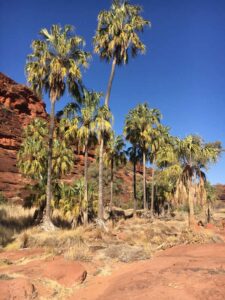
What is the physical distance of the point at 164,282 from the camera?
28.2 feet

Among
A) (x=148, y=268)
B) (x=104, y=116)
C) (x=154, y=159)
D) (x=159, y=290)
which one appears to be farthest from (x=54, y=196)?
(x=159, y=290)

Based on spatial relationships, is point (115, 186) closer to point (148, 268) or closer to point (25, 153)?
point (25, 153)

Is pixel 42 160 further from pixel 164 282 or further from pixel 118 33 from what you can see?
pixel 164 282

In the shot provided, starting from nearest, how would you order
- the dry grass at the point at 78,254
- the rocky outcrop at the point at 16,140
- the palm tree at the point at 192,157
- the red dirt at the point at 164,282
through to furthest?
the red dirt at the point at 164,282
the dry grass at the point at 78,254
the palm tree at the point at 192,157
the rocky outcrop at the point at 16,140

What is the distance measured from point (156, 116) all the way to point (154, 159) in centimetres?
498

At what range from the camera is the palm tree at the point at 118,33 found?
2508 centimetres

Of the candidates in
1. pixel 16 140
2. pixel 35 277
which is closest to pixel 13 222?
pixel 35 277

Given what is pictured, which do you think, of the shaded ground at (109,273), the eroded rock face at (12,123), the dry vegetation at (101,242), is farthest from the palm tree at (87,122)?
the eroded rock face at (12,123)

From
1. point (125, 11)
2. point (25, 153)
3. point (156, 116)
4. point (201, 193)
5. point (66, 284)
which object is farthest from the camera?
point (156, 116)

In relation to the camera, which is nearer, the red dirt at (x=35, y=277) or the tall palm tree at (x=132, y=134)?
the red dirt at (x=35, y=277)

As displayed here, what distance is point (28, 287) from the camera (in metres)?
8.16

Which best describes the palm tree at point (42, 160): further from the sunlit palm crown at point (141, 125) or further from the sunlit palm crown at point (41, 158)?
the sunlit palm crown at point (141, 125)

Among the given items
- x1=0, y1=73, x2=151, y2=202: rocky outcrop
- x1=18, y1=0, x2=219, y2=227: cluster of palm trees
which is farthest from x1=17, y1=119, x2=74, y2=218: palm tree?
x1=0, y1=73, x2=151, y2=202: rocky outcrop

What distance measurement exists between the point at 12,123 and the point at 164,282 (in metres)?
68.3
